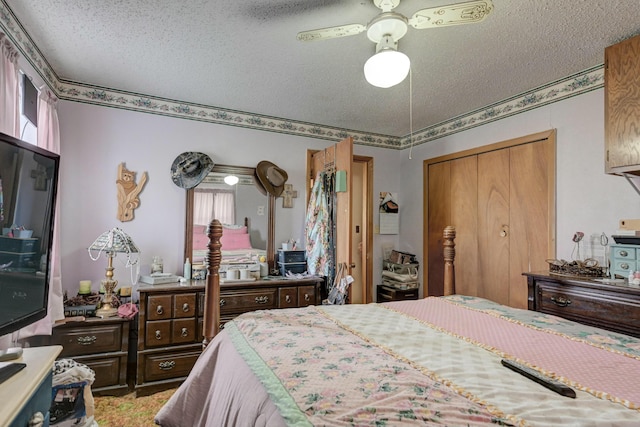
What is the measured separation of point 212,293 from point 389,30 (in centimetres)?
165

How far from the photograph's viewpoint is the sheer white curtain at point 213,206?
3.25 meters

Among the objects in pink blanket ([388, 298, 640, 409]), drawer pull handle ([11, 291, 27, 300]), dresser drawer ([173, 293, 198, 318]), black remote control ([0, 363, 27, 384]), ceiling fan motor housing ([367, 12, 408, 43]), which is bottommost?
dresser drawer ([173, 293, 198, 318])

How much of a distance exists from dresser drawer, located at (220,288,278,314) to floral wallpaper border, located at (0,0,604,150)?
5.58 feet

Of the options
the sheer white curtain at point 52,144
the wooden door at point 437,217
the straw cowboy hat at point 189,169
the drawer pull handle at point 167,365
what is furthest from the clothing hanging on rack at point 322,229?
the sheer white curtain at point 52,144

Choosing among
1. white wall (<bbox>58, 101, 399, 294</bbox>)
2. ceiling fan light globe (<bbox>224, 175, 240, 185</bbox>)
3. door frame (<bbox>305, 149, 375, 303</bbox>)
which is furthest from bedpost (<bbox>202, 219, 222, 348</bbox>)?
door frame (<bbox>305, 149, 375, 303</bbox>)

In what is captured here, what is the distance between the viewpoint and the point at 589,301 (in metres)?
2.06

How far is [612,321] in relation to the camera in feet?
6.37

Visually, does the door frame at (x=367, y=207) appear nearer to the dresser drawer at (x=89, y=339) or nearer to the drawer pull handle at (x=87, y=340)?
the dresser drawer at (x=89, y=339)

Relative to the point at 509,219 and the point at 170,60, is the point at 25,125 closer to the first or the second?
the point at 170,60

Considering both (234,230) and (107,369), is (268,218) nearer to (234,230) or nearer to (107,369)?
(234,230)

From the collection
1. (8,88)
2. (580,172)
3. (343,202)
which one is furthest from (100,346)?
(580,172)

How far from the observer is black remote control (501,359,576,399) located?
2.89 feet

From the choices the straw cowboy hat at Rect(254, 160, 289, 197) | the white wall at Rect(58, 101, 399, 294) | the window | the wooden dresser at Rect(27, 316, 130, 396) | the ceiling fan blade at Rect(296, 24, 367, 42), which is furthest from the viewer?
the straw cowboy hat at Rect(254, 160, 289, 197)

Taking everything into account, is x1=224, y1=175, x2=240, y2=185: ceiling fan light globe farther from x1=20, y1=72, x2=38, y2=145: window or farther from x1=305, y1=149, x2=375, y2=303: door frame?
x1=20, y1=72, x2=38, y2=145: window
